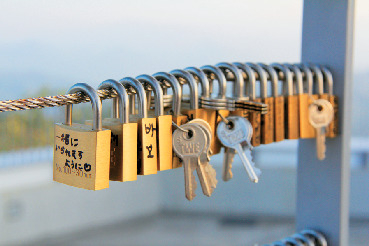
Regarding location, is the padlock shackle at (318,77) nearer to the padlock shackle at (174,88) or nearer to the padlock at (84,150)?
the padlock shackle at (174,88)

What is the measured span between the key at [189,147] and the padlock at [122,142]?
2.5 inches

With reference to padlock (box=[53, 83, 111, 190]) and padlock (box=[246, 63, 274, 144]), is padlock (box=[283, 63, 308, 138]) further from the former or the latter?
padlock (box=[53, 83, 111, 190])

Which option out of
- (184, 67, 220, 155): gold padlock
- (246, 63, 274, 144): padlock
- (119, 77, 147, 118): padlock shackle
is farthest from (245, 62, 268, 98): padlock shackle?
(119, 77, 147, 118): padlock shackle

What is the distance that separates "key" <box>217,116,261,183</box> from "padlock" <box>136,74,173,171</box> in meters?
0.09

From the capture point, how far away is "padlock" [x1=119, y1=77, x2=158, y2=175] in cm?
57

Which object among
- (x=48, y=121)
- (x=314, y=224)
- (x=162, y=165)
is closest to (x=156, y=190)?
(x=48, y=121)

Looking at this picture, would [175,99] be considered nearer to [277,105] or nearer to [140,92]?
[140,92]

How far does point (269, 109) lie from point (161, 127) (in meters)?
0.23

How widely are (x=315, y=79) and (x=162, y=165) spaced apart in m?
0.38

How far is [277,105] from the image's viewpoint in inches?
30.7

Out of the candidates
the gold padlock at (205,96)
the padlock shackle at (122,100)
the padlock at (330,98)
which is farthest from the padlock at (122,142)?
the padlock at (330,98)

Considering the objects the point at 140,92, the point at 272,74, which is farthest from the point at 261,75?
the point at 140,92

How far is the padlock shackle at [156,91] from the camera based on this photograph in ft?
1.95

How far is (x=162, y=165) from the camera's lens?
1.96 ft
